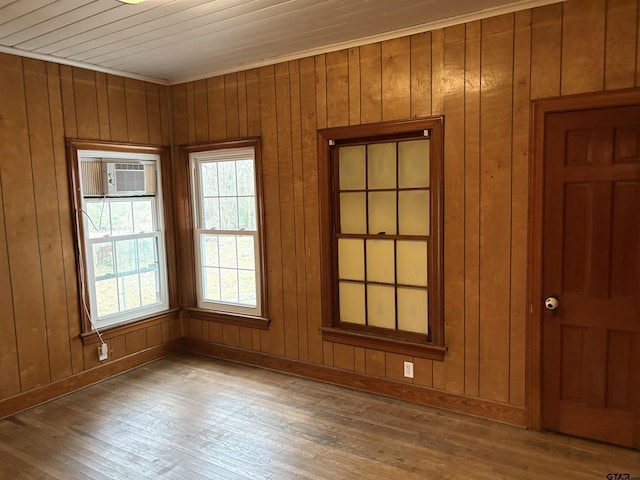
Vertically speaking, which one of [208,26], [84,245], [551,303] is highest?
[208,26]

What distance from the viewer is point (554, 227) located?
285cm

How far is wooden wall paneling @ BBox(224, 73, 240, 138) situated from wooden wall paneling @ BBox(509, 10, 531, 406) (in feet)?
7.82

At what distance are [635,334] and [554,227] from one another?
0.77 metres

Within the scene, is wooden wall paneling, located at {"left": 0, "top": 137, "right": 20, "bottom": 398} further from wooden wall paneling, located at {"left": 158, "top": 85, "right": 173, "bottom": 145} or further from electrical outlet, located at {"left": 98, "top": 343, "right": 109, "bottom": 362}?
wooden wall paneling, located at {"left": 158, "top": 85, "right": 173, "bottom": 145}

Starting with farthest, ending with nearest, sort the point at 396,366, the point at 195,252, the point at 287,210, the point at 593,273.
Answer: the point at 195,252 → the point at 287,210 → the point at 396,366 → the point at 593,273

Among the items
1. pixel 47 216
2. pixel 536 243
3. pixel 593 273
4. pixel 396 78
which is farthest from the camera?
pixel 47 216

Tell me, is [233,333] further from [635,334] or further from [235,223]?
[635,334]

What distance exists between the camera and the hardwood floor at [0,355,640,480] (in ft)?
8.62

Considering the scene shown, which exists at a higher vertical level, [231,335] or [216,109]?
[216,109]

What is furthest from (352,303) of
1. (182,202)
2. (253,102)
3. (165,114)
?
(165,114)

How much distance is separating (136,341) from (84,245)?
1.07 metres

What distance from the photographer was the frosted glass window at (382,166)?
11.3 feet

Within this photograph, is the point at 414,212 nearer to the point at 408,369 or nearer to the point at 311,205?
the point at 311,205

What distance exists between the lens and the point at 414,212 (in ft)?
11.2
